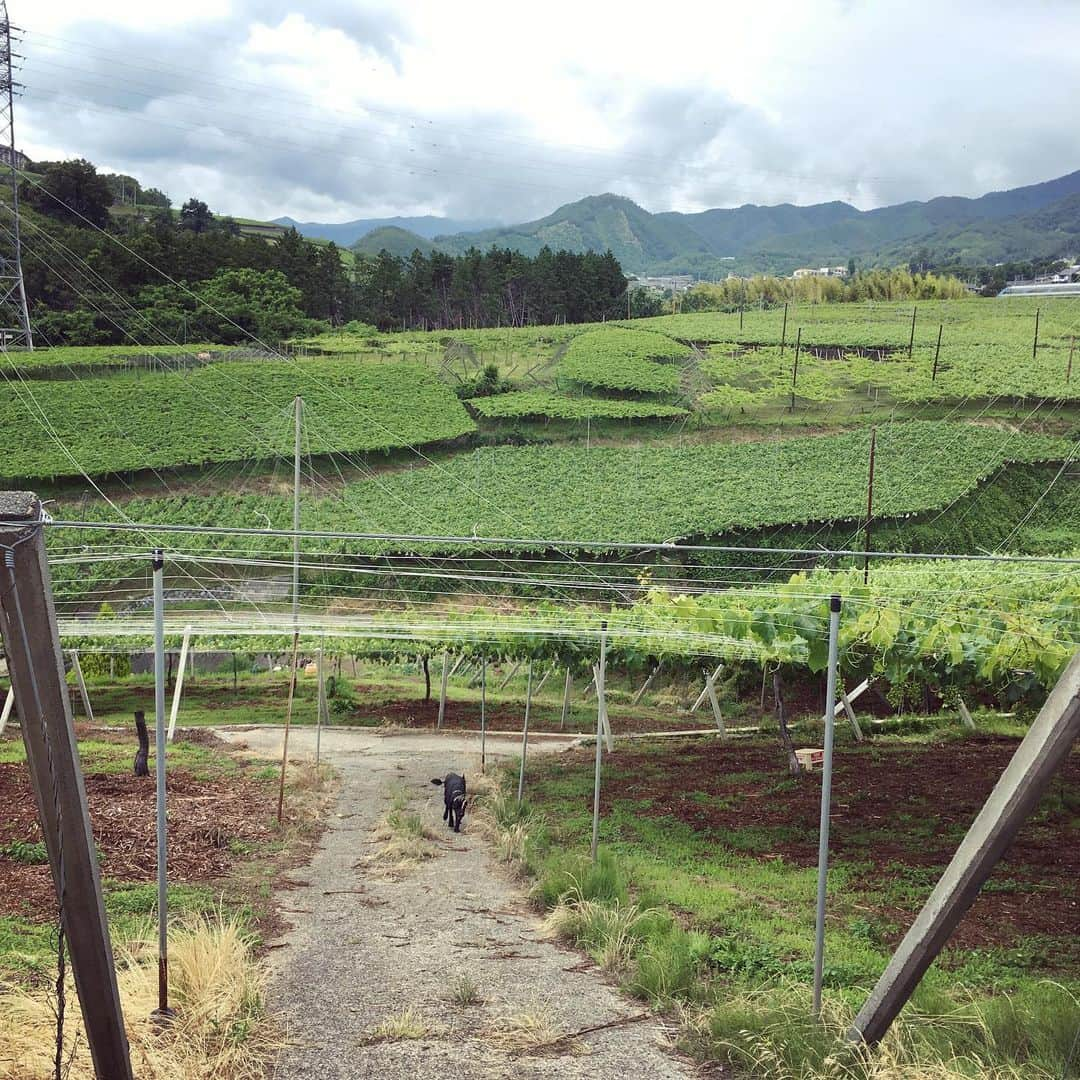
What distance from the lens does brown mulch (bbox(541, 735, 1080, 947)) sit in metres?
7.43

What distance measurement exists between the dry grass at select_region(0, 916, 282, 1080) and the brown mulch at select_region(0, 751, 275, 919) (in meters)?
2.08

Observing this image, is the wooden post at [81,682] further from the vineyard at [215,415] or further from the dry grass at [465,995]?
the vineyard at [215,415]

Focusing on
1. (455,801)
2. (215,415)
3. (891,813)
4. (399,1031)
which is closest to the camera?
(399,1031)

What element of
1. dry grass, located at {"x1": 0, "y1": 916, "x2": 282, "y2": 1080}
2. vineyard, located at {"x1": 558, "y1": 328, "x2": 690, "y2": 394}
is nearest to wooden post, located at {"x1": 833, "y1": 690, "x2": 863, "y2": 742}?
dry grass, located at {"x1": 0, "y1": 916, "x2": 282, "y2": 1080}

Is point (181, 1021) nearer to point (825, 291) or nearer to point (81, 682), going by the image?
point (81, 682)

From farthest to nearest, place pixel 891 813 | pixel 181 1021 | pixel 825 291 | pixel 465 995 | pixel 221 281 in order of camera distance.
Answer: pixel 825 291 < pixel 221 281 < pixel 891 813 < pixel 465 995 < pixel 181 1021

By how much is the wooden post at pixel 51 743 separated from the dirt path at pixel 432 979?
48.8 inches

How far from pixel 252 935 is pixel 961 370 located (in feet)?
159

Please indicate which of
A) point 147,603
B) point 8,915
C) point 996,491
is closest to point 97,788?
point 8,915

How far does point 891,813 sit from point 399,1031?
6412 mm

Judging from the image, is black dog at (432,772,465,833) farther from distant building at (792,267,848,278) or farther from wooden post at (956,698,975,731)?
distant building at (792,267,848,278)

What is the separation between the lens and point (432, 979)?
224 inches

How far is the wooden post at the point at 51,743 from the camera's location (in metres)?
3.25

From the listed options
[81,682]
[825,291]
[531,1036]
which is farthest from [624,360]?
[531,1036]
